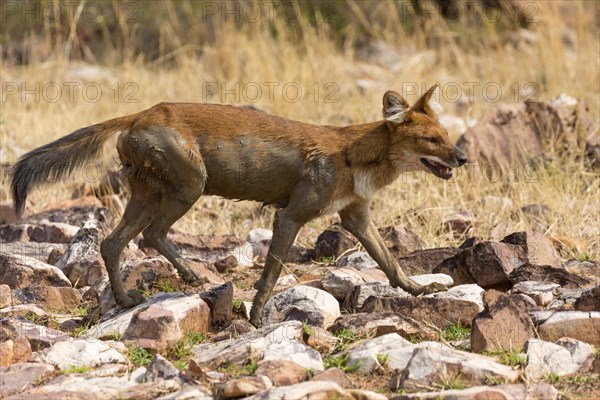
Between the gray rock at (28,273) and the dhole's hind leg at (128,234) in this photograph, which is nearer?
the dhole's hind leg at (128,234)

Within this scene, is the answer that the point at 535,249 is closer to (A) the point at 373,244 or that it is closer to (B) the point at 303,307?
(A) the point at 373,244

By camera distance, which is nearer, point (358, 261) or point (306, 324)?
point (306, 324)

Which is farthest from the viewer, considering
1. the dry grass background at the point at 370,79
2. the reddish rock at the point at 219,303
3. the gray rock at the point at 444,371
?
the dry grass background at the point at 370,79

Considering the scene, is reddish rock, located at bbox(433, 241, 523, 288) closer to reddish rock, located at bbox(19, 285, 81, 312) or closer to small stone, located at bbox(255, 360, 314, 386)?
small stone, located at bbox(255, 360, 314, 386)

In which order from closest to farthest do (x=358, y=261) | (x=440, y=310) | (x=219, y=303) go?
(x=440, y=310) < (x=219, y=303) < (x=358, y=261)

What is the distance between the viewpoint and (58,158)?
7.40 meters

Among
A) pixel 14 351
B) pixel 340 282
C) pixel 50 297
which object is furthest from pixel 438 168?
pixel 14 351

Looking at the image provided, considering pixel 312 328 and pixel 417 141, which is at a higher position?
pixel 417 141

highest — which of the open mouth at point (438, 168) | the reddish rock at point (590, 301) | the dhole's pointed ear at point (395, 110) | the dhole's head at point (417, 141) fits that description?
the dhole's pointed ear at point (395, 110)

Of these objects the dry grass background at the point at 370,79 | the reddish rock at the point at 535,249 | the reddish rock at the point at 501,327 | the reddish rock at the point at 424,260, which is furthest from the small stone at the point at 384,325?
the dry grass background at the point at 370,79

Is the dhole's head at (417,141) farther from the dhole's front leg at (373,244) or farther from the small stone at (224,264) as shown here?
the small stone at (224,264)

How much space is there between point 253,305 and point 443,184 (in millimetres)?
3966

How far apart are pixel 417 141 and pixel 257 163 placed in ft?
3.79

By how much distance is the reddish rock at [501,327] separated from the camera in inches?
239
